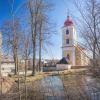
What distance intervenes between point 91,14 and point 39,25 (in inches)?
655

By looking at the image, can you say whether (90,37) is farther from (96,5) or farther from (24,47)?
(24,47)

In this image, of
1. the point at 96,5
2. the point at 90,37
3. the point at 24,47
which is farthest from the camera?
the point at 24,47

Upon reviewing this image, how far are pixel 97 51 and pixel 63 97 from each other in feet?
11.1

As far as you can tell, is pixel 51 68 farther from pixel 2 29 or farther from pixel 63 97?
pixel 63 97

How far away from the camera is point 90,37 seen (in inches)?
199

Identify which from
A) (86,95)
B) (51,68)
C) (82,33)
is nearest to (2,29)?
(51,68)

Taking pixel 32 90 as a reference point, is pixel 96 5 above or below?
above

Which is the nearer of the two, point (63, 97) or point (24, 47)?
point (24, 47)

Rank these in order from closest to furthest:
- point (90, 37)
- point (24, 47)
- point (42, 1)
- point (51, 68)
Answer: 1. point (90, 37)
2. point (24, 47)
3. point (42, 1)
4. point (51, 68)

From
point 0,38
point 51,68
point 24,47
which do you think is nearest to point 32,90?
point 24,47

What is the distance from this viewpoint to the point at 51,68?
37094 mm

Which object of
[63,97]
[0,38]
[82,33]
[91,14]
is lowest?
[63,97]

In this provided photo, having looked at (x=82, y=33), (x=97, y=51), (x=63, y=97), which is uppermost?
(x=82, y=33)

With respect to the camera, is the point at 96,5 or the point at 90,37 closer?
the point at 90,37
